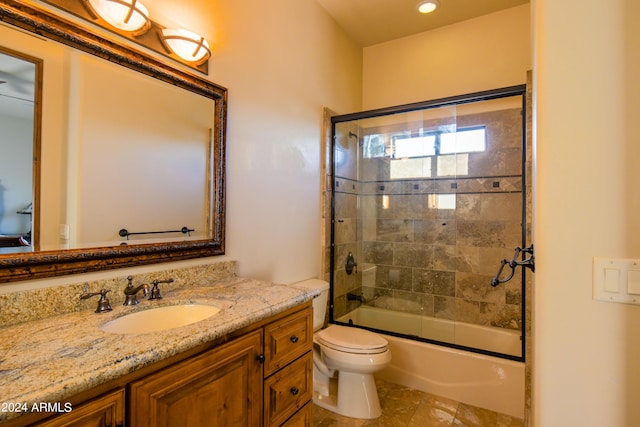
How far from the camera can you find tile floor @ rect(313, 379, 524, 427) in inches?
75.3

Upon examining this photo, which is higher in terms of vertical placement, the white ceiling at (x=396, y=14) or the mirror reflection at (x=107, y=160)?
the white ceiling at (x=396, y=14)

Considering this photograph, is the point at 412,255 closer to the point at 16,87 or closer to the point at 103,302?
the point at 103,302

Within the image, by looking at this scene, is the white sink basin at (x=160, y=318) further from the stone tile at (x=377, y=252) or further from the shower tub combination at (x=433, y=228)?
the stone tile at (x=377, y=252)

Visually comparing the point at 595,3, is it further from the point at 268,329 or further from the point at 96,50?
the point at 96,50

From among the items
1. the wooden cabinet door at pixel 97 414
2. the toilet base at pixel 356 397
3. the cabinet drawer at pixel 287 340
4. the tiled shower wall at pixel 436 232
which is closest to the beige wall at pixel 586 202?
the cabinet drawer at pixel 287 340

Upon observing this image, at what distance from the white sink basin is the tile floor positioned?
1189 mm

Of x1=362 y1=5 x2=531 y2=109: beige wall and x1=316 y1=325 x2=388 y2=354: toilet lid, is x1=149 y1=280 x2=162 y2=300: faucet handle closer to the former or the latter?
x1=316 y1=325 x2=388 y2=354: toilet lid

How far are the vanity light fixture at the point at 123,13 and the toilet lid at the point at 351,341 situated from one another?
1.94 m

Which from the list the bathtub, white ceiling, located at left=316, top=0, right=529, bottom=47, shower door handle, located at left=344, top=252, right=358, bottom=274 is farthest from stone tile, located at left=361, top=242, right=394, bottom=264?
white ceiling, located at left=316, top=0, right=529, bottom=47

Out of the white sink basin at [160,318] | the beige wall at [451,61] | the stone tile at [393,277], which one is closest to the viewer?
the white sink basin at [160,318]

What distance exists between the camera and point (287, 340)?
1309 millimetres

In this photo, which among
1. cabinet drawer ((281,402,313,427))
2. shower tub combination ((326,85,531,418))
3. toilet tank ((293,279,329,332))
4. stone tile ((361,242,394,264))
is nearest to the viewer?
cabinet drawer ((281,402,313,427))

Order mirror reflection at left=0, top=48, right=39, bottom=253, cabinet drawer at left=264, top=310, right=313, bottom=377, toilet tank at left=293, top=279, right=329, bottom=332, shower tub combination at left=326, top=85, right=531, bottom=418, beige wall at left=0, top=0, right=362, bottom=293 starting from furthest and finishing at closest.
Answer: shower tub combination at left=326, top=85, right=531, bottom=418 → toilet tank at left=293, top=279, right=329, bottom=332 → beige wall at left=0, top=0, right=362, bottom=293 → cabinet drawer at left=264, top=310, right=313, bottom=377 → mirror reflection at left=0, top=48, right=39, bottom=253

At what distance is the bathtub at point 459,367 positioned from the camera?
6.64 feet
